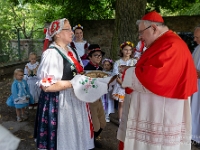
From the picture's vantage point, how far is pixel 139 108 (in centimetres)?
248

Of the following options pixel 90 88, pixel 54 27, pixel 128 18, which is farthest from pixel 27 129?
pixel 128 18

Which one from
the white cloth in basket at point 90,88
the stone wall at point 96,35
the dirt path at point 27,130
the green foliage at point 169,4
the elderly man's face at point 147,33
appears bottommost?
the dirt path at point 27,130

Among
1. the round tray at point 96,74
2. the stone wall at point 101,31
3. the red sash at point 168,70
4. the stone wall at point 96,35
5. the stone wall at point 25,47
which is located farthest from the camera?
the stone wall at point 101,31

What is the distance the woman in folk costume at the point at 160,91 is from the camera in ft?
7.41

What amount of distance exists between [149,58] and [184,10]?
9.70 meters

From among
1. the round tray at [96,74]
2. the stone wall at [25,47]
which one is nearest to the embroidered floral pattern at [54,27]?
the round tray at [96,74]

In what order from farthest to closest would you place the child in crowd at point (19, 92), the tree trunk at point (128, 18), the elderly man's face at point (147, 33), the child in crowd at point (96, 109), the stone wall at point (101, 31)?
the stone wall at point (101, 31), the tree trunk at point (128, 18), the child in crowd at point (19, 92), the child in crowd at point (96, 109), the elderly man's face at point (147, 33)

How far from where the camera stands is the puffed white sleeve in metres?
2.48

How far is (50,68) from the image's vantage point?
2.50 meters

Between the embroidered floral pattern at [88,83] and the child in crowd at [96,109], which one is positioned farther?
the child in crowd at [96,109]

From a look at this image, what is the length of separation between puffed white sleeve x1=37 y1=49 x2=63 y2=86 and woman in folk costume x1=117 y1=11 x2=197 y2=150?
748 mm

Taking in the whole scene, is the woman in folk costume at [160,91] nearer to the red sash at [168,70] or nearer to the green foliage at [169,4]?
the red sash at [168,70]

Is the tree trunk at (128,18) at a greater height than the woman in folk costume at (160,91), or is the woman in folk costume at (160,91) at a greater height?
the tree trunk at (128,18)

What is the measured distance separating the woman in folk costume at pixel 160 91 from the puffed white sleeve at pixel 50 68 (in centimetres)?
75
